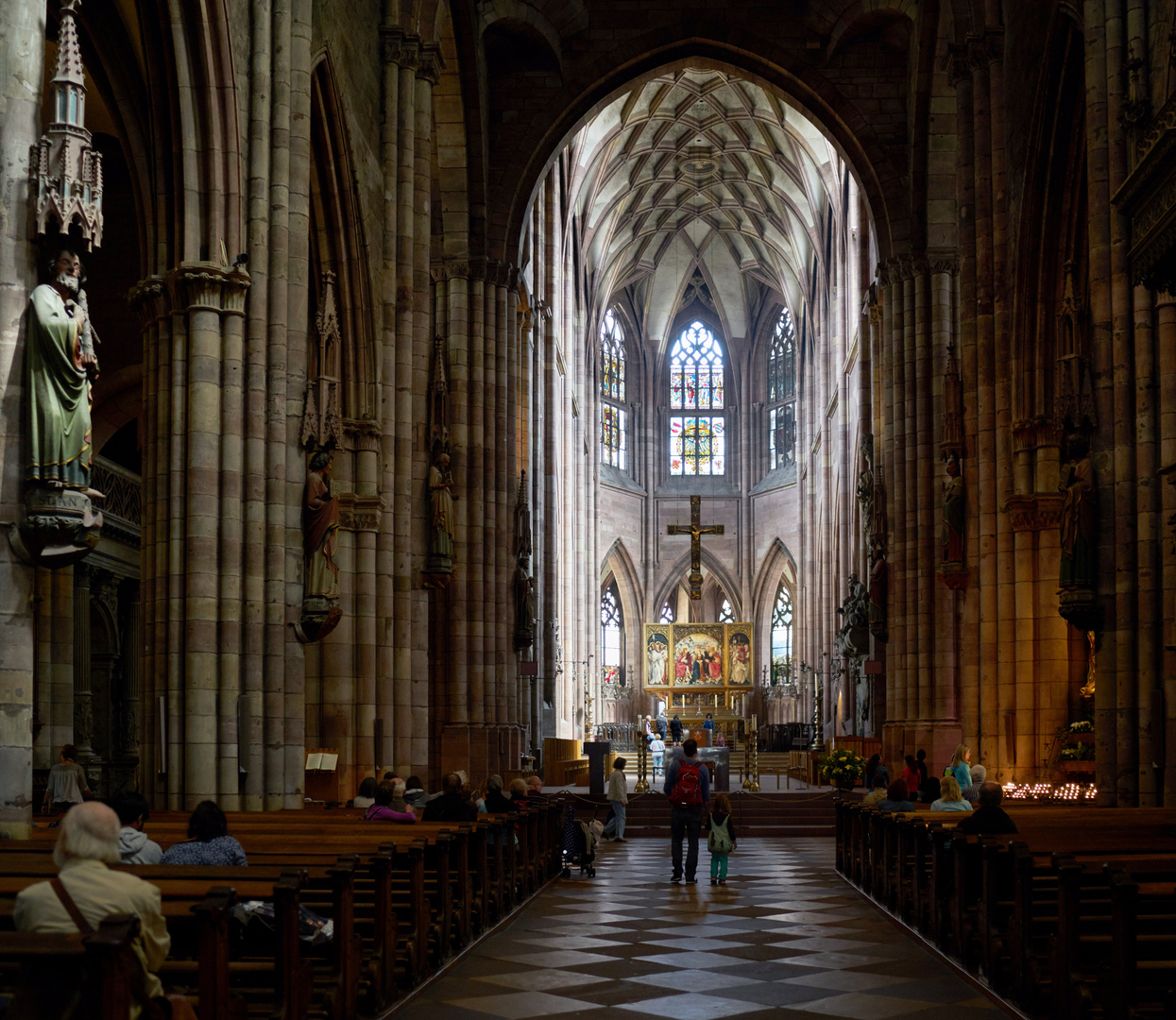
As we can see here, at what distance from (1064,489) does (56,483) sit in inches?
367

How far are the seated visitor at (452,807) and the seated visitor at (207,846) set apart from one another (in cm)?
458

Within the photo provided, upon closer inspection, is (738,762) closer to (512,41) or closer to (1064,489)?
(512,41)

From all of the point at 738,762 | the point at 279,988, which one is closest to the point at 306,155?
the point at 279,988

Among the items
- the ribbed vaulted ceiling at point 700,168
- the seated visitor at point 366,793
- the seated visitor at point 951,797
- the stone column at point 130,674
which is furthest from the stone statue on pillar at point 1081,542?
the ribbed vaulted ceiling at point 700,168

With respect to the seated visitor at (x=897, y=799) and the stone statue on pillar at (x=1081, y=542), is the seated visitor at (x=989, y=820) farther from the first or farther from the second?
the stone statue on pillar at (x=1081, y=542)

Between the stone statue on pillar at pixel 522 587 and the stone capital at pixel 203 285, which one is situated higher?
the stone capital at pixel 203 285

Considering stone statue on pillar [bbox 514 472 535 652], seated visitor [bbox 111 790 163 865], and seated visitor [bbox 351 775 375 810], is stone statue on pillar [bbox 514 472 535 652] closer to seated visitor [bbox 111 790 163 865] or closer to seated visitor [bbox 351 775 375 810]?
seated visitor [bbox 351 775 375 810]

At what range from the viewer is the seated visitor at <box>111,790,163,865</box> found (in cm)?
689

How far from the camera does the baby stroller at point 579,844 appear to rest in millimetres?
15961

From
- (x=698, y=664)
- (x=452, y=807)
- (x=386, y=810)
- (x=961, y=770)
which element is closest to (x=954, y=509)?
(x=961, y=770)

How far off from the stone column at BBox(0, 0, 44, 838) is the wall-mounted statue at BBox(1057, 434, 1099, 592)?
926 centimetres

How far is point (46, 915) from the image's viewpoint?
4289 millimetres

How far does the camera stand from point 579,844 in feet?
52.7

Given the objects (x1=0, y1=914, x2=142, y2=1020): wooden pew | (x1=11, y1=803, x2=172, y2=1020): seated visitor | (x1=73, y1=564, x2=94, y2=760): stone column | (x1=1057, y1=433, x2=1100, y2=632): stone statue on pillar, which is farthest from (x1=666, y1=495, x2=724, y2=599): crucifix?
(x1=0, y1=914, x2=142, y2=1020): wooden pew
